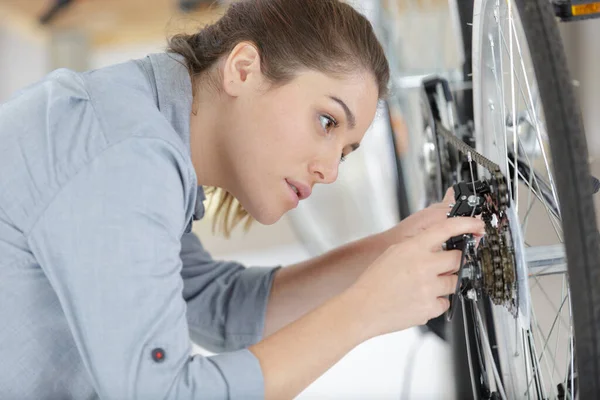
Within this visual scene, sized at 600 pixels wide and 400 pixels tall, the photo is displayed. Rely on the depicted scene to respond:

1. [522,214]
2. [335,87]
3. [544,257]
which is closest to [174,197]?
[335,87]

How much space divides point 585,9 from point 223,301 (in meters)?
0.56

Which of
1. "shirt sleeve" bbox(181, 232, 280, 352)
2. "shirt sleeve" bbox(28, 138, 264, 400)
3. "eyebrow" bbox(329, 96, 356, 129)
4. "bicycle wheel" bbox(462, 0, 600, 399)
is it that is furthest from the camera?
"shirt sleeve" bbox(181, 232, 280, 352)

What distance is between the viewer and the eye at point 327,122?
2.76 feet

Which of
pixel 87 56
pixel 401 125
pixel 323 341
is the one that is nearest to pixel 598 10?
pixel 323 341

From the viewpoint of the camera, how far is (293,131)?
0.84 metres

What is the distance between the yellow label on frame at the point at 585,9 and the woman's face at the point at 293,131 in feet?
0.68

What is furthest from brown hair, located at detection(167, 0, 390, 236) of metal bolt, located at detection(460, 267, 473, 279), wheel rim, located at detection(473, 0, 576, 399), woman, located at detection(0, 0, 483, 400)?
metal bolt, located at detection(460, 267, 473, 279)

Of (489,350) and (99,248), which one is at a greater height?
(99,248)

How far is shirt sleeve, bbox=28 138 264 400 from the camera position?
716mm

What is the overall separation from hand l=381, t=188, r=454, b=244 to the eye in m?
0.17

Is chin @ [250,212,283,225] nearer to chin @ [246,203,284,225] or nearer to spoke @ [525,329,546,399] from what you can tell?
chin @ [246,203,284,225]

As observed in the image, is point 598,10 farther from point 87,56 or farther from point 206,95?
point 87,56

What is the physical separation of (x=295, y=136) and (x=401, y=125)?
696mm

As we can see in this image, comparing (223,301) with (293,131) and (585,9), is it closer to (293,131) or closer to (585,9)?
(293,131)
